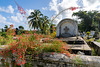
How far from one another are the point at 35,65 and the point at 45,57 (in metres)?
0.53

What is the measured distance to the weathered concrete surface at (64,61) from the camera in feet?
6.02

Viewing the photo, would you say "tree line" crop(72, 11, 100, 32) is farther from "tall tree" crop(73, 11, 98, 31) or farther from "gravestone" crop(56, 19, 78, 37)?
"gravestone" crop(56, 19, 78, 37)

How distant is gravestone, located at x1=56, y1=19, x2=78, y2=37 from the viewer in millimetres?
7422

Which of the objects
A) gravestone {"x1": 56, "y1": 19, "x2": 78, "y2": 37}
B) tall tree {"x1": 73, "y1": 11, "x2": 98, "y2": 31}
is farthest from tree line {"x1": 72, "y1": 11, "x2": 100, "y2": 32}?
gravestone {"x1": 56, "y1": 19, "x2": 78, "y2": 37}

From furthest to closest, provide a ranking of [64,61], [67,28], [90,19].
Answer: [90,19]
[67,28]
[64,61]

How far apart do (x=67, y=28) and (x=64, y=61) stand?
19.9 ft

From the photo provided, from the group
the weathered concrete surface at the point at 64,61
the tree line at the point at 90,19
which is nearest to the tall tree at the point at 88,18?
the tree line at the point at 90,19

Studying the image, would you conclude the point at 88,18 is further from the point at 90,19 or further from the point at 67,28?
the point at 67,28

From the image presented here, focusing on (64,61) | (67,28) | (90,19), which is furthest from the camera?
(90,19)

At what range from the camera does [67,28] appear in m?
7.64

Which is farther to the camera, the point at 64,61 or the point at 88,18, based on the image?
the point at 88,18

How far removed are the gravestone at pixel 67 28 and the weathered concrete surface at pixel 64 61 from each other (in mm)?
5635

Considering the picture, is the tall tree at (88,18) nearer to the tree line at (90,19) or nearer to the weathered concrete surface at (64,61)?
the tree line at (90,19)

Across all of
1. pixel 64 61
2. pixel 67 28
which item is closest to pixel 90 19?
pixel 67 28
